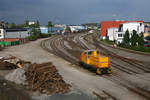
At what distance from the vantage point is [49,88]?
13.5 meters

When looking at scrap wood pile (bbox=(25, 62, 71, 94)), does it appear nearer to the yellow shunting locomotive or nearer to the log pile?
the yellow shunting locomotive

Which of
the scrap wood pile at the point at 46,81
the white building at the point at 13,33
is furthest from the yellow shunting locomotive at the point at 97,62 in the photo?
the white building at the point at 13,33

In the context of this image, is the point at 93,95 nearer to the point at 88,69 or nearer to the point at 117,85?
the point at 117,85

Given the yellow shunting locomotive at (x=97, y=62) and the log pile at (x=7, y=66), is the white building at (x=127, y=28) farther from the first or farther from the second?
the log pile at (x=7, y=66)

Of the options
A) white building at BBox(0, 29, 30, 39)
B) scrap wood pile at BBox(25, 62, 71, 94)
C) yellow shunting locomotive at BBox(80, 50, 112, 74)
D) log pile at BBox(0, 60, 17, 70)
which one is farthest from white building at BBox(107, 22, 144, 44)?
white building at BBox(0, 29, 30, 39)

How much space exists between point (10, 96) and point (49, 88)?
10.1ft

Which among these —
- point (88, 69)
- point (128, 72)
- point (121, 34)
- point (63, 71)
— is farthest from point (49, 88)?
point (121, 34)

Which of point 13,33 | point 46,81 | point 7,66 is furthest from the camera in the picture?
point 13,33

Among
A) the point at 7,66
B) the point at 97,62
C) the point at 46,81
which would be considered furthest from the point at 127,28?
the point at 46,81

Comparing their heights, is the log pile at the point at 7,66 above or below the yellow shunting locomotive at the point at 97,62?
below

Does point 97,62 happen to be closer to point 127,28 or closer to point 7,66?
point 7,66

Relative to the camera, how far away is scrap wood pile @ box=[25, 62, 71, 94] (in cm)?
1330

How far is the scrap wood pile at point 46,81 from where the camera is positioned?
13.3 meters

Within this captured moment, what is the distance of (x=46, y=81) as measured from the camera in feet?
45.6
